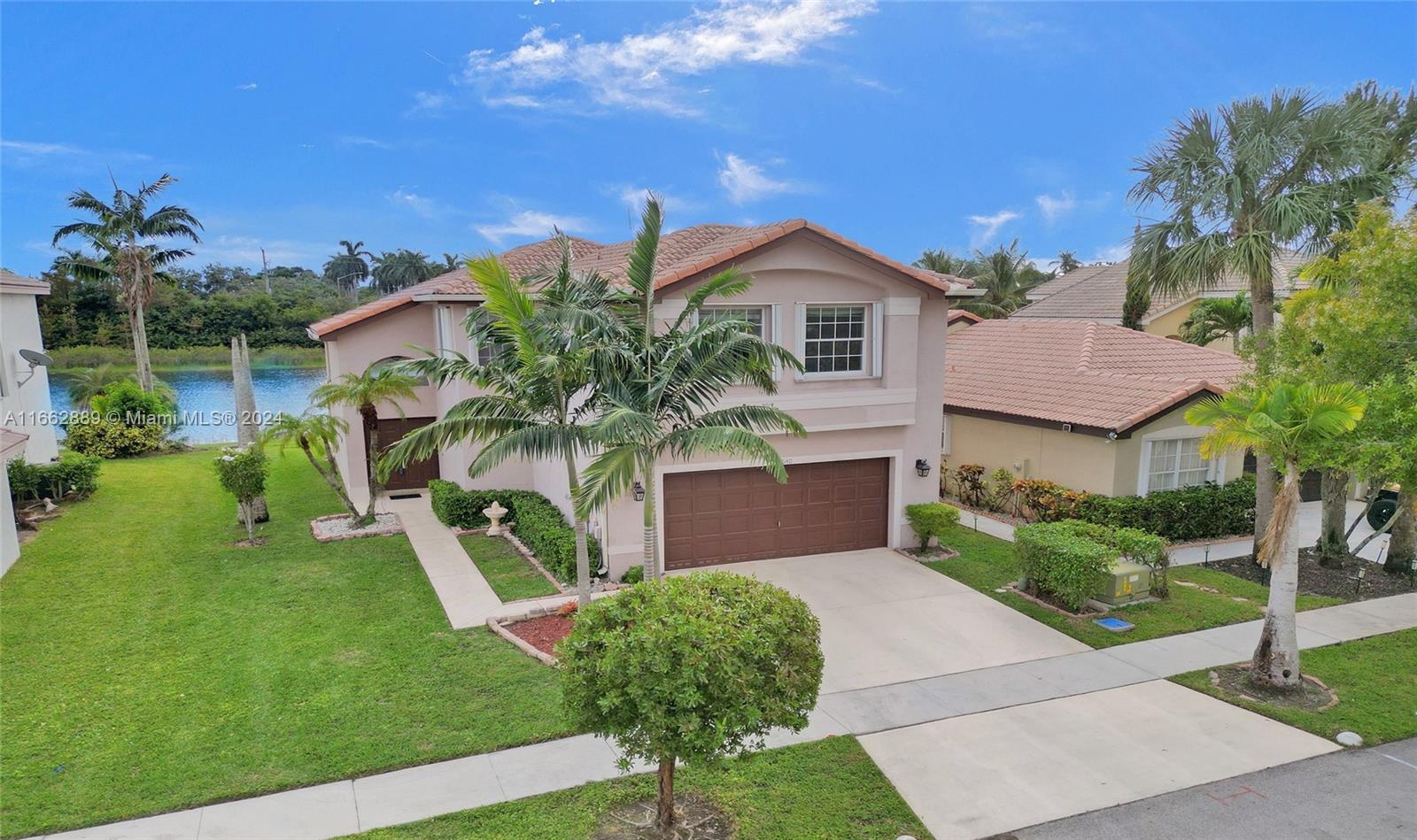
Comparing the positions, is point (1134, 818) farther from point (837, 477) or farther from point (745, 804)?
point (837, 477)

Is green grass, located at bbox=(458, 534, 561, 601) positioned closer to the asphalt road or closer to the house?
the asphalt road

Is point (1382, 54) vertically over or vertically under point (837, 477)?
over

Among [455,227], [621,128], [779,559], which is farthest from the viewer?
[455,227]

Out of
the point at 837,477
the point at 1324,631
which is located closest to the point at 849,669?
the point at 837,477

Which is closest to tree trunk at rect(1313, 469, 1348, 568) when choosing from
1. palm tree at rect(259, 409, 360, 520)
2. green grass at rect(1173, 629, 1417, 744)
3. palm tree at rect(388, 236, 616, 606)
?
green grass at rect(1173, 629, 1417, 744)

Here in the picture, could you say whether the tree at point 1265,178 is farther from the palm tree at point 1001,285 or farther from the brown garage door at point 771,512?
the palm tree at point 1001,285

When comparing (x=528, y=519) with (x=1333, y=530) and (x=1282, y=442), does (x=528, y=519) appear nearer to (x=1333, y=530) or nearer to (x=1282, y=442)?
(x=1282, y=442)

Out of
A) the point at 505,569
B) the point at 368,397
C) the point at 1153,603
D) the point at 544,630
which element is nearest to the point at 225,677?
the point at 544,630
